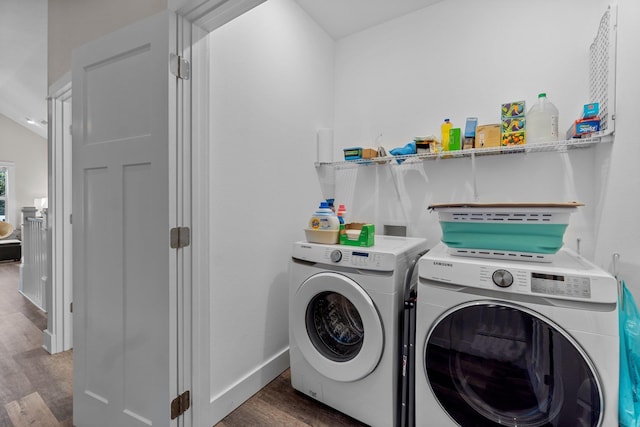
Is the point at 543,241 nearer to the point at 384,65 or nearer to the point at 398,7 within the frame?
the point at 384,65

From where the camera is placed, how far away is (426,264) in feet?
4.41

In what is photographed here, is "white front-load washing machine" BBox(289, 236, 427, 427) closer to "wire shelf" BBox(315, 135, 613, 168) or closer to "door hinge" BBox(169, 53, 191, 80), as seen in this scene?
"wire shelf" BBox(315, 135, 613, 168)

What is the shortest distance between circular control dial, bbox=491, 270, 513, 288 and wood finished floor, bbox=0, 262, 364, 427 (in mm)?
1029

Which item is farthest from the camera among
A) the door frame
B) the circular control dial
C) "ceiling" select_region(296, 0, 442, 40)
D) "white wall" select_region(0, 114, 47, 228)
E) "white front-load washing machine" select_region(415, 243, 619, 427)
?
"white wall" select_region(0, 114, 47, 228)

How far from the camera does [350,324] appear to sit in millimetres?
1670

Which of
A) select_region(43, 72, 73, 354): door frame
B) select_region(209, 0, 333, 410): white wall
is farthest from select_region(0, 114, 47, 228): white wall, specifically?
select_region(209, 0, 333, 410): white wall

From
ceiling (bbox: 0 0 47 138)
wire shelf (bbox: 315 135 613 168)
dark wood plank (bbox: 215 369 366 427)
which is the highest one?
ceiling (bbox: 0 0 47 138)

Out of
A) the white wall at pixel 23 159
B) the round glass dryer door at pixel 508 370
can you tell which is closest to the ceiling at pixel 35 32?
the white wall at pixel 23 159

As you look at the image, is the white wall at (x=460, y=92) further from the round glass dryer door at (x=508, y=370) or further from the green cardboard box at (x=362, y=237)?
the round glass dryer door at (x=508, y=370)

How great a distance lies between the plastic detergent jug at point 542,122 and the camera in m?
1.67

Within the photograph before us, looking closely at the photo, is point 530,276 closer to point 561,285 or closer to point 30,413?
point 561,285

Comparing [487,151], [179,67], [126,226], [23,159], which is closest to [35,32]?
[179,67]

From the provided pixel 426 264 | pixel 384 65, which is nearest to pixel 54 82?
pixel 384 65

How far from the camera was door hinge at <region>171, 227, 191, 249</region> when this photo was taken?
1271 mm
